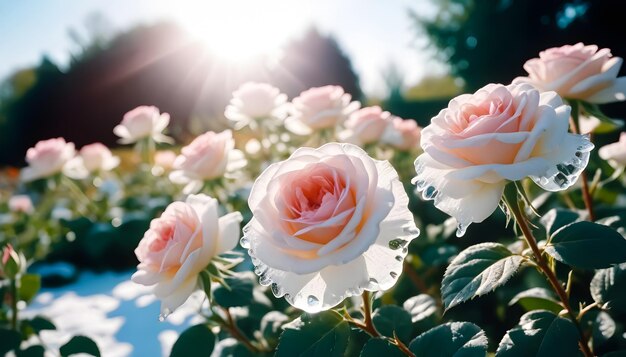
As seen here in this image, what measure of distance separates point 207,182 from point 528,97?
0.87m

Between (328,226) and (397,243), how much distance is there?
0.11 meters

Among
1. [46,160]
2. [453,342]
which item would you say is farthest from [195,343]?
[46,160]

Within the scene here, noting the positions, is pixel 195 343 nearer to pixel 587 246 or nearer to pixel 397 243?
pixel 397 243

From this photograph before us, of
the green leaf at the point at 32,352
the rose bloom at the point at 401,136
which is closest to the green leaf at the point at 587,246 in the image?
the rose bloom at the point at 401,136

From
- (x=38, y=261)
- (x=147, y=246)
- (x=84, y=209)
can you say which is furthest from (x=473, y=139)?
(x=38, y=261)

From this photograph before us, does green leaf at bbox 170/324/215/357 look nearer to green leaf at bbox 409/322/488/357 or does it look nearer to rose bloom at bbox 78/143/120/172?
green leaf at bbox 409/322/488/357

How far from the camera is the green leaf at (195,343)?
847 millimetres

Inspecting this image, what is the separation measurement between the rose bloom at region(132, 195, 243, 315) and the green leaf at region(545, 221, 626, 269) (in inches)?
19.1

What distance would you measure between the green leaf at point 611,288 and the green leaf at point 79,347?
3.17ft

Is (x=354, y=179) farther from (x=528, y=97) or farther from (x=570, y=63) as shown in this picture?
(x=570, y=63)

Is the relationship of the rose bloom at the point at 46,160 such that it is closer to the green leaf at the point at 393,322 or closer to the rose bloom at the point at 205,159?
the rose bloom at the point at 205,159

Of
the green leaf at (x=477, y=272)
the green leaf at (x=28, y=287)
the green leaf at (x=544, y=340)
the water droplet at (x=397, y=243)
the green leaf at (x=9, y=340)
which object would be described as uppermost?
the water droplet at (x=397, y=243)

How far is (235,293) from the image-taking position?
0.84 meters

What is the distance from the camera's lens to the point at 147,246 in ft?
2.53
